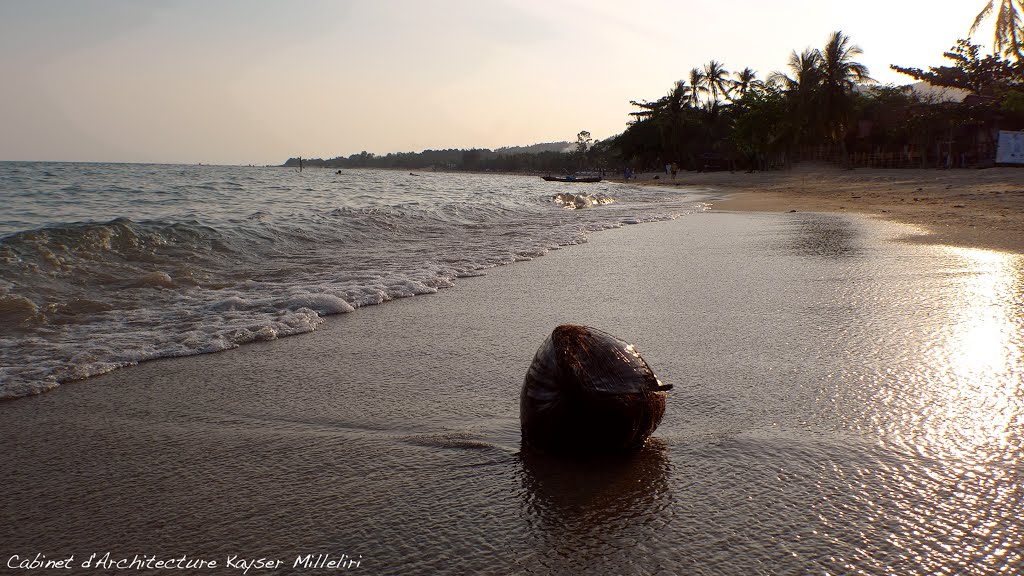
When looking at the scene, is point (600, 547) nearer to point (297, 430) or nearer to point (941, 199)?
point (297, 430)

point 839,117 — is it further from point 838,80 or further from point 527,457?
point 527,457

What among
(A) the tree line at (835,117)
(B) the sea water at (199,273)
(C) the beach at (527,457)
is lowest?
(C) the beach at (527,457)

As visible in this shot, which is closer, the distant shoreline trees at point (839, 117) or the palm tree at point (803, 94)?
the distant shoreline trees at point (839, 117)

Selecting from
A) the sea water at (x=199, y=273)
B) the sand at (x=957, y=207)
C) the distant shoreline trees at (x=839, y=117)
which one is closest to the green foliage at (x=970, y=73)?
the distant shoreline trees at (x=839, y=117)

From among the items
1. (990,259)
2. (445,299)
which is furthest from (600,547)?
(990,259)

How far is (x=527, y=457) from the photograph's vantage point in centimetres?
239

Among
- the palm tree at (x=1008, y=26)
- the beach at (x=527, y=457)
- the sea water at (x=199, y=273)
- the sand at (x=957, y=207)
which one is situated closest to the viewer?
the beach at (x=527, y=457)

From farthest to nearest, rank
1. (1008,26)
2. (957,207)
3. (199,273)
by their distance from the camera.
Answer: (1008,26) < (957,207) < (199,273)

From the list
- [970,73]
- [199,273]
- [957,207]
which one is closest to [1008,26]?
[970,73]

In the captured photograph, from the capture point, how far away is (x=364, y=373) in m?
3.58

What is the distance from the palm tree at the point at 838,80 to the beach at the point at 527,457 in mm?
44040

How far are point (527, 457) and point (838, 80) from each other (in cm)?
4834

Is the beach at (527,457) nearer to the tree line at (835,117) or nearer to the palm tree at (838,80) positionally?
the tree line at (835,117)

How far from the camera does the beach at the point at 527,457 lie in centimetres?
184
